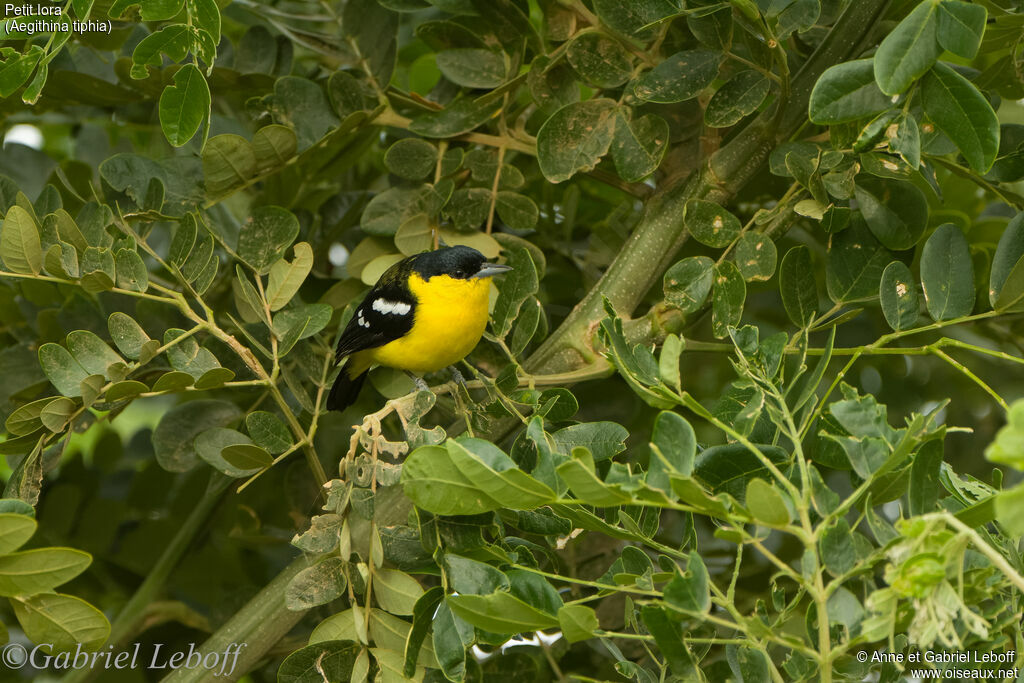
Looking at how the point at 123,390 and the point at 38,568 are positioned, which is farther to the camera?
the point at 123,390

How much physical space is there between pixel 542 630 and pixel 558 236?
1.38 metres

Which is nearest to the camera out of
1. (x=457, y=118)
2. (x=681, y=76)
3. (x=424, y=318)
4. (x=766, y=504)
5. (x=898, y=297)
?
(x=766, y=504)

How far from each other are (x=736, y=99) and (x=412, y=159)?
72 cm

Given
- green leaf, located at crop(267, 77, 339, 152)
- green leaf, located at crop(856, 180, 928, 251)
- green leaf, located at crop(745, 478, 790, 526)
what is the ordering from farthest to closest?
green leaf, located at crop(267, 77, 339, 152) → green leaf, located at crop(856, 180, 928, 251) → green leaf, located at crop(745, 478, 790, 526)

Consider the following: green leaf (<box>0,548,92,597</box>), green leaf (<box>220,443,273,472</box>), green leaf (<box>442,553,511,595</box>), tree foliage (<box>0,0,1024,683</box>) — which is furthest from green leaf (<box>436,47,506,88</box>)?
green leaf (<box>0,548,92,597</box>)

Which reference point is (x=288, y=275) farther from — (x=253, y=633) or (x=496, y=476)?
(x=496, y=476)

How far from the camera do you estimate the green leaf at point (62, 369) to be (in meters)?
1.53

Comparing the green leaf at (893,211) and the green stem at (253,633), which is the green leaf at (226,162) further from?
the green leaf at (893,211)

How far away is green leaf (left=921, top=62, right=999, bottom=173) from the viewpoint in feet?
3.69

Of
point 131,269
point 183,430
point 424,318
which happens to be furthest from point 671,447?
point 424,318

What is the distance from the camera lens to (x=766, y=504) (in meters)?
0.83

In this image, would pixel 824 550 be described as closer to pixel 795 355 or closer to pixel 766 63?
pixel 795 355

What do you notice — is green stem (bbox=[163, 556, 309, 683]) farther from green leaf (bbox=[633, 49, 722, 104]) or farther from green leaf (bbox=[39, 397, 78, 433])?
green leaf (bbox=[633, 49, 722, 104])

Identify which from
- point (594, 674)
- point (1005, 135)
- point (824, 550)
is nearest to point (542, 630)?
point (824, 550)
